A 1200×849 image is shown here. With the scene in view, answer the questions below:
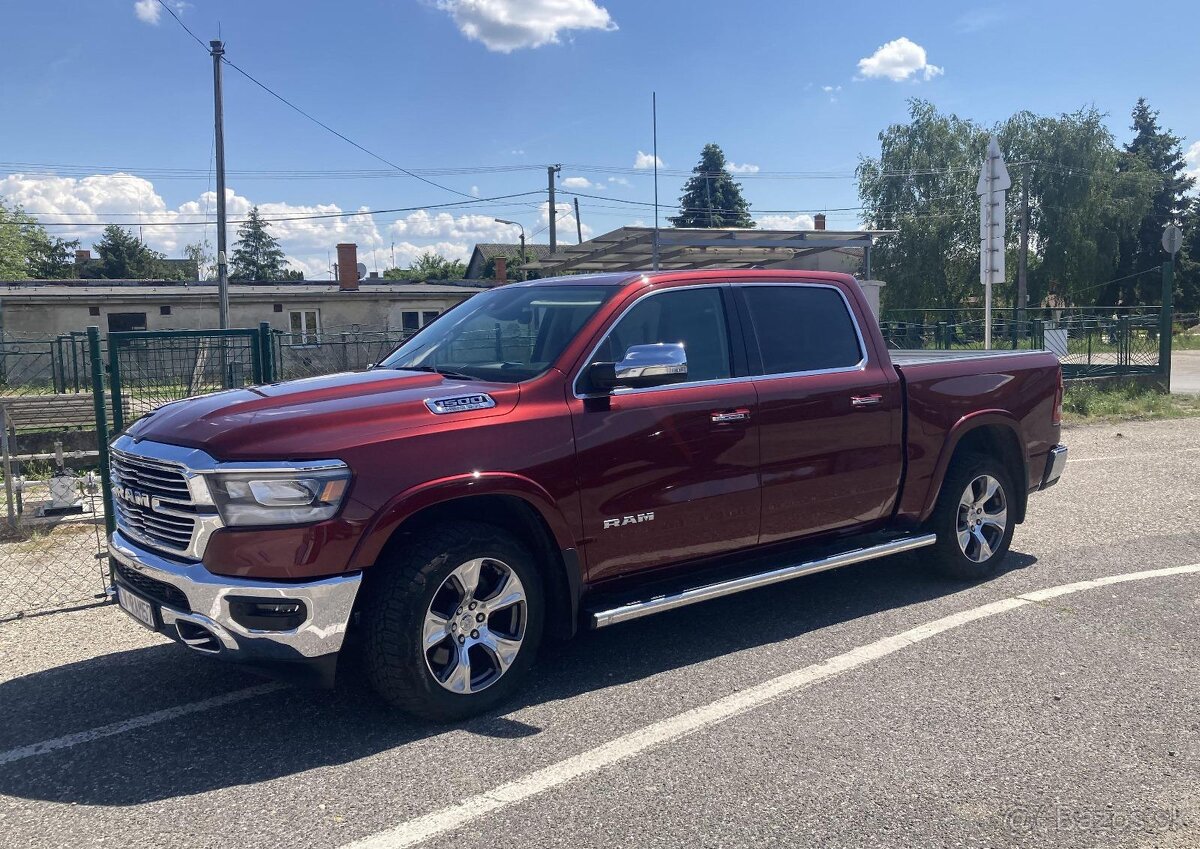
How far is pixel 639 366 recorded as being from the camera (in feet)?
14.9

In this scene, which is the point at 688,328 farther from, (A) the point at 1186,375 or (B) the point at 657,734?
(A) the point at 1186,375

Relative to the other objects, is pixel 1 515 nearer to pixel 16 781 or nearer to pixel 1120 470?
pixel 16 781

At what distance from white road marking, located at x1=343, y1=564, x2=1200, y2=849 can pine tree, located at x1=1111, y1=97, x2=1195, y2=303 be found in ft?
162

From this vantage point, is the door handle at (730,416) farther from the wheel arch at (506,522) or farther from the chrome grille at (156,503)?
the chrome grille at (156,503)

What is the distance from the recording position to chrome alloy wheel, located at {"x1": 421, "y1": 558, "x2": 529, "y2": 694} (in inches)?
165

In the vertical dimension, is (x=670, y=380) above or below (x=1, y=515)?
above

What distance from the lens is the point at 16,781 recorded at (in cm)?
379

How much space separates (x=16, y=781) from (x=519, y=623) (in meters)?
2.05

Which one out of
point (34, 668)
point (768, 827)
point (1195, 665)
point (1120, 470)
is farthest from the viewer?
point (1120, 470)

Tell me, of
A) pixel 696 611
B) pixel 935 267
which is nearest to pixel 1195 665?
pixel 696 611

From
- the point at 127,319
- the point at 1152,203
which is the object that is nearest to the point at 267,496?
the point at 127,319

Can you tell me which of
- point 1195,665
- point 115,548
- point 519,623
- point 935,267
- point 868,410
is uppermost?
point 935,267

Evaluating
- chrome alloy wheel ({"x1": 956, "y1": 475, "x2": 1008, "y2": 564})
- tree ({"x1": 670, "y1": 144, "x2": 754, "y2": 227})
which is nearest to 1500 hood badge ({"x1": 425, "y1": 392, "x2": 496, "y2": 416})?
chrome alloy wheel ({"x1": 956, "y1": 475, "x2": 1008, "y2": 564})

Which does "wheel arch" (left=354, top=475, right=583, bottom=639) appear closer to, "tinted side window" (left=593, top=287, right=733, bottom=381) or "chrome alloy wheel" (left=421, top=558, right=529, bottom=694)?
"chrome alloy wheel" (left=421, top=558, right=529, bottom=694)
